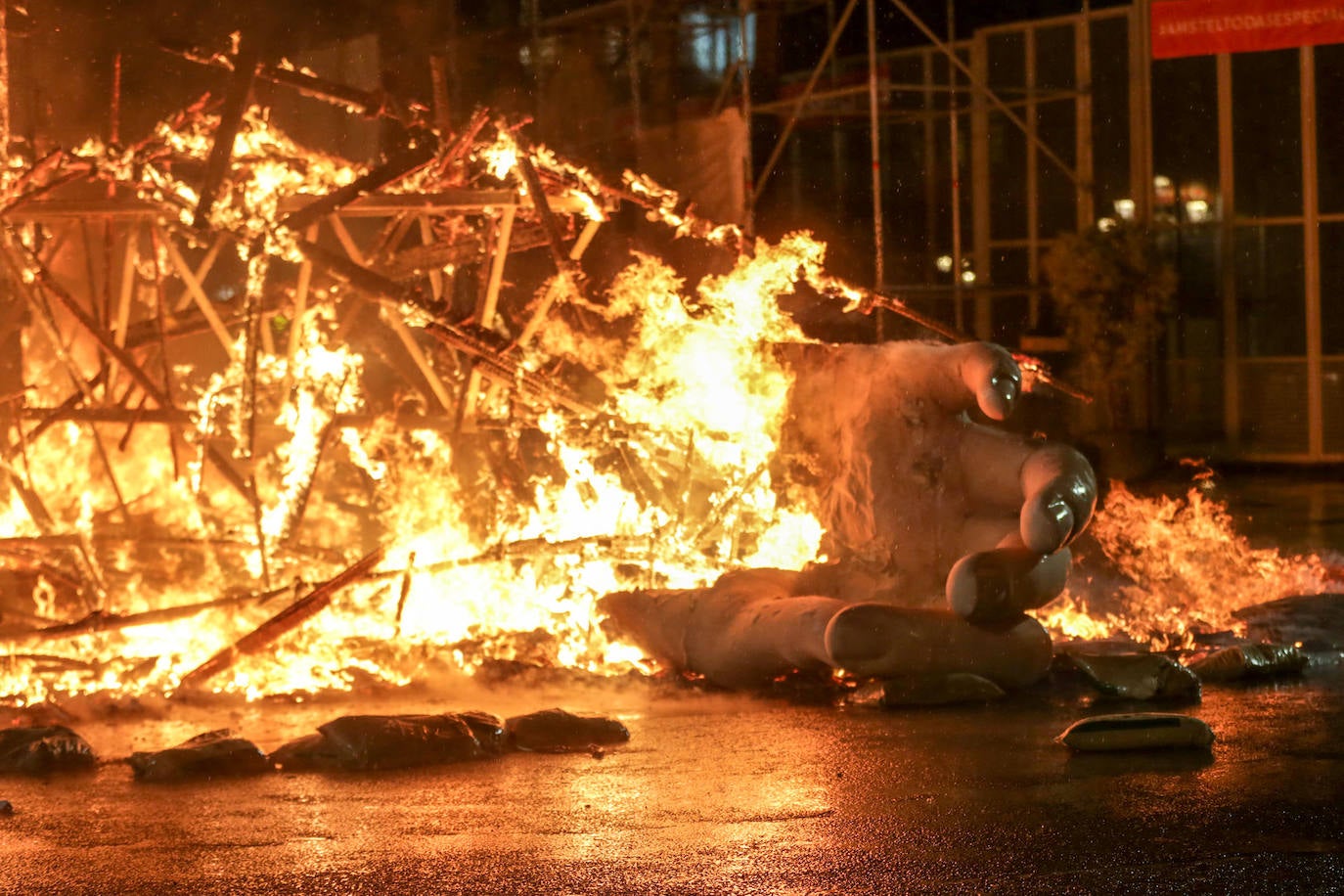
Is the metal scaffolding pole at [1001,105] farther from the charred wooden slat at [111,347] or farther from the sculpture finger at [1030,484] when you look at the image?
the charred wooden slat at [111,347]

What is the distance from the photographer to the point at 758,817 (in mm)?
5258

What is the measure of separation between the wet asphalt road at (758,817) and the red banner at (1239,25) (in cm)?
1218

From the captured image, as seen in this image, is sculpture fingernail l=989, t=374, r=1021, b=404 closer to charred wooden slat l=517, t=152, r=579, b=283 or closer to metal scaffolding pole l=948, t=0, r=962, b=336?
charred wooden slat l=517, t=152, r=579, b=283

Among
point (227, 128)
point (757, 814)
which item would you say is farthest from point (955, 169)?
point (757, 814)

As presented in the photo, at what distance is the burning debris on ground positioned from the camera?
8242 millimetres

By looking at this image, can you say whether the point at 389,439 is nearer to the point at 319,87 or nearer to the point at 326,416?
the point at 326,416

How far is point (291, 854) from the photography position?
16.1ft

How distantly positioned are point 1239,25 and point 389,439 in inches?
468

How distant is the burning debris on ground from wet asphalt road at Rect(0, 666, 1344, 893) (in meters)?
1.45

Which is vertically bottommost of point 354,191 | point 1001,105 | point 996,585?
point 996,585

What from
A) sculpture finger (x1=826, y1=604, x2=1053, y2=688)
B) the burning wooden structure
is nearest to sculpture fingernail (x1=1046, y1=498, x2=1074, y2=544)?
sculpture finger (x1=826, y1=604, x2=1053, y2=688)

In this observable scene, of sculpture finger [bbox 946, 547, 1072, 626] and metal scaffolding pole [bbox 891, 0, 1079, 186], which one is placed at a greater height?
metal scaffolding pole [bbox 891, 0, 1079, 186]

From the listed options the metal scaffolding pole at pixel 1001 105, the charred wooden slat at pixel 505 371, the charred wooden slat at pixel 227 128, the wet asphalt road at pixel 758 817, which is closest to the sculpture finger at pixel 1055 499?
the wet asphalt road at pixel 758 817

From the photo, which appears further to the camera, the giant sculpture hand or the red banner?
the red banner
